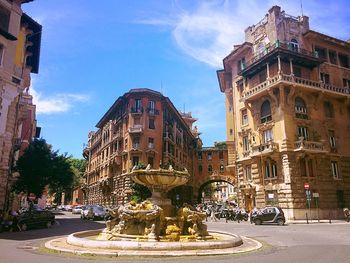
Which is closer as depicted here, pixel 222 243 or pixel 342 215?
pixel 222 243

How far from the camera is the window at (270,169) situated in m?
31.7

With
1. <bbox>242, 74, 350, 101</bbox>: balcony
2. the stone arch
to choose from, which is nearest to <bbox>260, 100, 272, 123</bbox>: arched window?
<bbox>242, 74, 350, 101</bbox>: balcony

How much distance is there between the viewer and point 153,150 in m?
48.2

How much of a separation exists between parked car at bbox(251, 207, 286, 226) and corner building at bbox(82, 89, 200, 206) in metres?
23.1

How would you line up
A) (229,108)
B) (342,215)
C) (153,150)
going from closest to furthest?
1. (342,215)
2. (229,108)
3. (153,150)

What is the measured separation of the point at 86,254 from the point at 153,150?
3872cm

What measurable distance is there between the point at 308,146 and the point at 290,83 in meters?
6.29

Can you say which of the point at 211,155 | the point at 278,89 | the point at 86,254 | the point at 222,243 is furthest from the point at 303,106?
the point at 211,155

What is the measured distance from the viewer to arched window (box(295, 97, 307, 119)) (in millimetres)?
32812

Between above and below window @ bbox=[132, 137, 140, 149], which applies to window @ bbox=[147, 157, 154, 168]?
below

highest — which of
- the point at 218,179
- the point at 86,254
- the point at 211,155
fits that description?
the point at 211,155

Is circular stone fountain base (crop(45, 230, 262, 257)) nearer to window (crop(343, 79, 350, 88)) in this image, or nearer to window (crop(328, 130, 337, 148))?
window (crop(328, 130, 337, 148))

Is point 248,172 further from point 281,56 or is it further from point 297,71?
point 281,56

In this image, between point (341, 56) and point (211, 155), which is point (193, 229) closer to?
point (341, 56)
